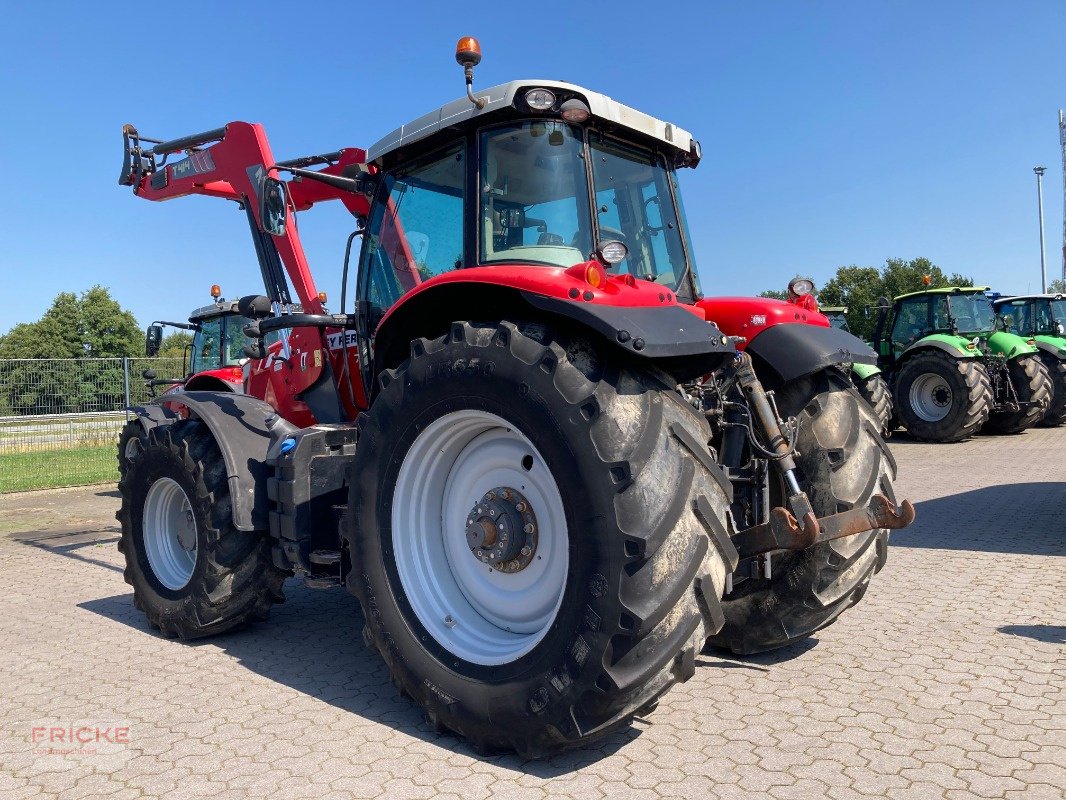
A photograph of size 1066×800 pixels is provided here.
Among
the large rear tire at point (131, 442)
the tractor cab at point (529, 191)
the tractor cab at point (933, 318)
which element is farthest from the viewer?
the tractor cab at point (933, 318)

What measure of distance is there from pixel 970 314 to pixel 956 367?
6.44 ft

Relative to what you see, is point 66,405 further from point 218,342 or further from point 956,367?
point 956,367

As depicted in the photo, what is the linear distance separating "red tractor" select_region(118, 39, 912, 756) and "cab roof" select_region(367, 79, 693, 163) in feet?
0.05

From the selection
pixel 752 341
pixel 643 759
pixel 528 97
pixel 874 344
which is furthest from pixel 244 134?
pixel 874 344

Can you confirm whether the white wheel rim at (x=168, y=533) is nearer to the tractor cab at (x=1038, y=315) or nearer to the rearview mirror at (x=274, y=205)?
the rearview mirror at (x=274, y=205)

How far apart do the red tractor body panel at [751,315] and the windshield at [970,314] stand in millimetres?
12164

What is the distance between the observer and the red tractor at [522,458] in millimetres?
2688

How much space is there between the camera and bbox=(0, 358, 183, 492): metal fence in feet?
51.1

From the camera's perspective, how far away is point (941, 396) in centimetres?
1388

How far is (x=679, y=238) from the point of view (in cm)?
421

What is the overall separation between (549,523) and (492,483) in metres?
0.33

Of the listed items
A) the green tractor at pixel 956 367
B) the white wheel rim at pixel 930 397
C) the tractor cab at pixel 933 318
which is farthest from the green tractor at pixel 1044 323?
the white wheel rim at pixel 930 397

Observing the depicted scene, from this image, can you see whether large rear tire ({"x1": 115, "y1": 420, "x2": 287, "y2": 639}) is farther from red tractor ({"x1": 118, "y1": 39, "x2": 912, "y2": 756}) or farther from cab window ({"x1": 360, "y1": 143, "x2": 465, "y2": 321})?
cab window ({"x1": 360, "y1": 143, "x2": 465, "y2": 321})

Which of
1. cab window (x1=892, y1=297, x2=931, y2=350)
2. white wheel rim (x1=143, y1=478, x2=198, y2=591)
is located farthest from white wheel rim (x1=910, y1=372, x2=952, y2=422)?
white wheel rim (x1=143, y1=478, x2=198, y2=591)
